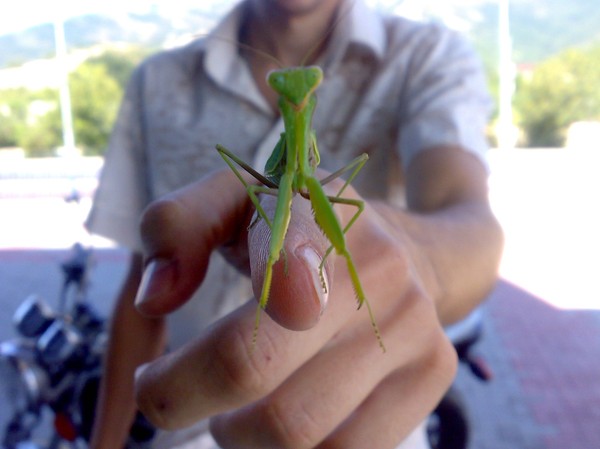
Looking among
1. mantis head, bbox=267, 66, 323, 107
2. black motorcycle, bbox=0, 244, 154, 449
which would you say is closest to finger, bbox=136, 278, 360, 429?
mantis head, bbox=267, 66, 323, 107

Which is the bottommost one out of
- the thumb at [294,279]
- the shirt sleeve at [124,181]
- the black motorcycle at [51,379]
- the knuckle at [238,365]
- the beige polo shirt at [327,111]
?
the black motorcycle at [51,379]

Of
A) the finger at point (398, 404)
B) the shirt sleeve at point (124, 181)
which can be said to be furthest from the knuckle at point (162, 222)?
the shirt sleeve at point (124, 181)

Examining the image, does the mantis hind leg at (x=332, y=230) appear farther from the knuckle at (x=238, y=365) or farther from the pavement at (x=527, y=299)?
the pavement at (x=527, y=299)

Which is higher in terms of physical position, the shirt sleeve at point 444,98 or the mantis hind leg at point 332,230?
the mantis hind leg at point 332,230

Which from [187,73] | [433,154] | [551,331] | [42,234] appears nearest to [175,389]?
[433,154]

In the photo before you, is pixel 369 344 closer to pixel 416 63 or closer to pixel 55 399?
pixel 416 63

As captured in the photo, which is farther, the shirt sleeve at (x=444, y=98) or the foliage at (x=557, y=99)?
the foliage at (x=557, y=99)

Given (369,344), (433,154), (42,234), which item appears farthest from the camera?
(42,234)
